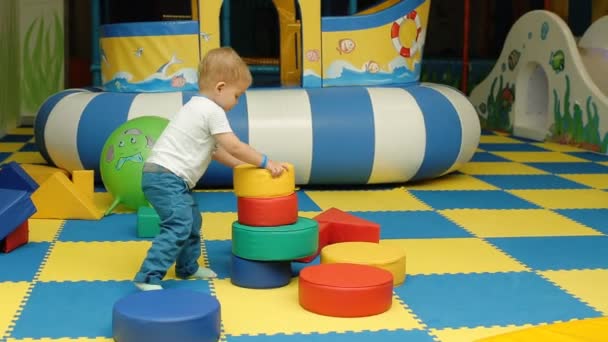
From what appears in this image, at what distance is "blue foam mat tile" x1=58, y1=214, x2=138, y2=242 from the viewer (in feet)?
13.6

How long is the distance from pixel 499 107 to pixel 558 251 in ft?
15.7

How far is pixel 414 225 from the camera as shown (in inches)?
177

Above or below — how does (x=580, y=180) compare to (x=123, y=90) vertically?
below

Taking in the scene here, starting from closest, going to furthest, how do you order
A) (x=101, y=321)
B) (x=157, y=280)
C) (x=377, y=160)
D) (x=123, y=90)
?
(x=101, y=321), (x=157, y=280), (x=377, y=160), (x=123, y=90)

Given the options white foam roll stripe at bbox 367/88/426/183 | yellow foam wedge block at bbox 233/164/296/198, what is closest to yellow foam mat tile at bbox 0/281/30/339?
yellow foam wedge block at bbox 233/164/296/198

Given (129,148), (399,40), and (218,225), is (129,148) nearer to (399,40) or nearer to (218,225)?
(218,225)

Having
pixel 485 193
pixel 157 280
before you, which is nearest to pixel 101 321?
pixel 157 280

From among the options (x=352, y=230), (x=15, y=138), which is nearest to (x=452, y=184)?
(x=352, y=230)

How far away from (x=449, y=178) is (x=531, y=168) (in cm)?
85

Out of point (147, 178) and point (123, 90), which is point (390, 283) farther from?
point (123, 90)

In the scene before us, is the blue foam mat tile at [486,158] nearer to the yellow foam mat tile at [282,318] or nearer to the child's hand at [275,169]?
the child's hand at [275,169]

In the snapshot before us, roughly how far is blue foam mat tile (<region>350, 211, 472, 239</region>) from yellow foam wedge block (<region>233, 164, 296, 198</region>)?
98 cm

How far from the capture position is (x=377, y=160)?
5.34 m

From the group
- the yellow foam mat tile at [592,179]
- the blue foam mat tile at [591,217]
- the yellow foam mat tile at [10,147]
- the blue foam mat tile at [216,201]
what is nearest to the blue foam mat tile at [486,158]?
the yellow foam mat tile at [592,179]
